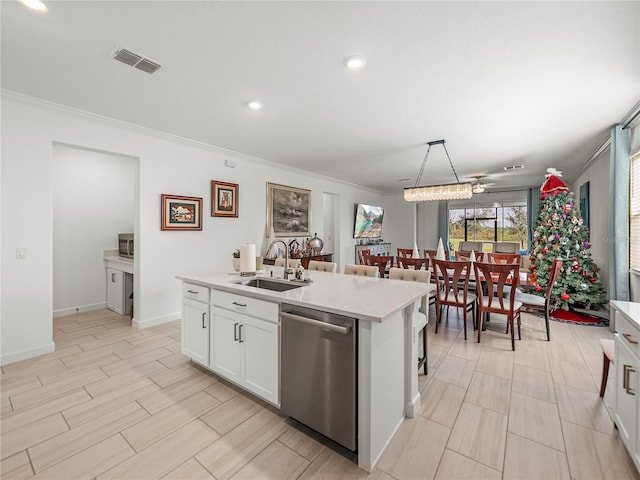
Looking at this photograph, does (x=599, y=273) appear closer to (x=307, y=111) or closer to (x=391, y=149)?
(x=391, y=149)

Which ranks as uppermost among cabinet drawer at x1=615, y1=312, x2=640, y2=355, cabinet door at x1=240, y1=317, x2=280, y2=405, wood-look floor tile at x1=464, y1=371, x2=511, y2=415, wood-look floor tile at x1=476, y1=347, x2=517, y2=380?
cabinet drawer at x1=615, y1=312, x2=640, y2=355

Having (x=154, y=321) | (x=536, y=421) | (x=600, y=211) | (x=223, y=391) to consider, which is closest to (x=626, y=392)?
(x=536, y=421)

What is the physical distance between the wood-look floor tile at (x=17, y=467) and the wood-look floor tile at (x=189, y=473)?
74 centimetres

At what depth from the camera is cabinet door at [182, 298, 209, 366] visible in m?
2.47

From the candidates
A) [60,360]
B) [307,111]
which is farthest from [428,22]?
[60,360]

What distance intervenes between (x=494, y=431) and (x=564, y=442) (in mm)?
377

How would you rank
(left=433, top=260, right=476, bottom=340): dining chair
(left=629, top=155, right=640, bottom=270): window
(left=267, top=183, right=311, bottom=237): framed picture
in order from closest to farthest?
(left=629, top=155, right=640, bottom=270): window
(left=433, top=260, right=476, bottom=340): dining chair
(left=267, top=183, right=311, bottom=237): framed picture

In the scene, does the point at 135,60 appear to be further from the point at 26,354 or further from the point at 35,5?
the point at 26,354

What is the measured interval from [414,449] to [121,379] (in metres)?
2.40

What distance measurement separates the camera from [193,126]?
3525 millimetres

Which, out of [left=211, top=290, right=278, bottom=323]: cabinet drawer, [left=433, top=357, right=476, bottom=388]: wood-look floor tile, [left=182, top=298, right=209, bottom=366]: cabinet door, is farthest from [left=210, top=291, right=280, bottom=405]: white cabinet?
[left=433, top=357, right=476, bottom=388]: wood-look floor tile

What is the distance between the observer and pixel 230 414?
6.63 ft

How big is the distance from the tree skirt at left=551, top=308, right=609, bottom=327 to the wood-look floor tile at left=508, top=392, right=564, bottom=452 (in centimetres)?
271

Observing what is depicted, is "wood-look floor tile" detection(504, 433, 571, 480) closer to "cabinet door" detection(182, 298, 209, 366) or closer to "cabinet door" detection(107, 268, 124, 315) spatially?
"cabinet door" detection(182, 298, 209, 366)
